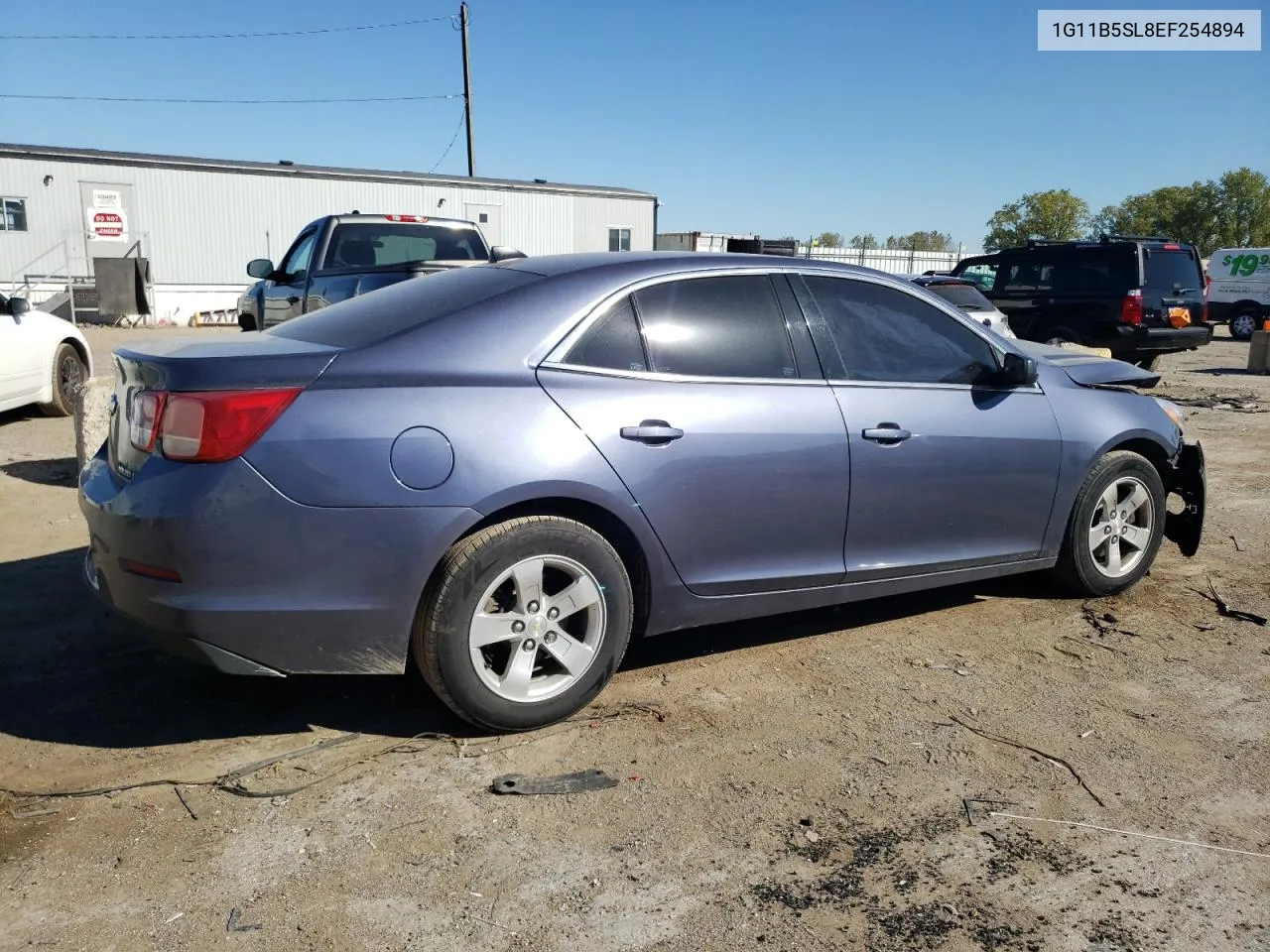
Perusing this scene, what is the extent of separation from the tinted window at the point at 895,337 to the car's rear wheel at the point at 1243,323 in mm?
24145

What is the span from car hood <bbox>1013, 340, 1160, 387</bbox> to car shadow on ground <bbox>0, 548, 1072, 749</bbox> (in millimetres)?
1384

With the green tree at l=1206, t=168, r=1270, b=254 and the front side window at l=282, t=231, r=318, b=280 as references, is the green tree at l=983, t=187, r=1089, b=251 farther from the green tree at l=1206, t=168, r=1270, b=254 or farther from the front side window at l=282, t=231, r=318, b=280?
the front side window at l=282, t=231, r=318, b=280

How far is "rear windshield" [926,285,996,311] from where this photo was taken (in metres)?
12.5

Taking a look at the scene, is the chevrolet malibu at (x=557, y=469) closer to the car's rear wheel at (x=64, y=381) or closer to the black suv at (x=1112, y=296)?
the car's rear wheel at (x=64, y=381)

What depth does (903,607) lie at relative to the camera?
5.01m

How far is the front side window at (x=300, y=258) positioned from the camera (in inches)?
372

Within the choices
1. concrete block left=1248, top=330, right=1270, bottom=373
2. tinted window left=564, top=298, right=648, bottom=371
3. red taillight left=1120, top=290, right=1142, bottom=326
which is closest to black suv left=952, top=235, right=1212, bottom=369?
red taillight left=1120, top=290, right=1142, bottom=326

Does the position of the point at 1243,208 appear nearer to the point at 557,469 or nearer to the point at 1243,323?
the point at 1243,323

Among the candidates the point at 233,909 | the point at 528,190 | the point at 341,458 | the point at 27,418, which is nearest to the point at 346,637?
the point at 341,458

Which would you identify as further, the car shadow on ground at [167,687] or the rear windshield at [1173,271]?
the rear windshield at [1173,271]

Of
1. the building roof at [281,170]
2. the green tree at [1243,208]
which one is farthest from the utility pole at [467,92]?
the green tree at [1243,208]

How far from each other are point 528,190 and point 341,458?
28.0 m

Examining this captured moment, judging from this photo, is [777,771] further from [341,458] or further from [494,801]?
[341,458]

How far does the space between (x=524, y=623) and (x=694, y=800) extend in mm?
784
